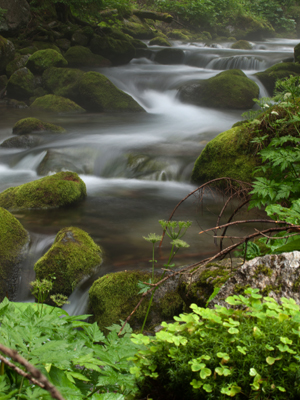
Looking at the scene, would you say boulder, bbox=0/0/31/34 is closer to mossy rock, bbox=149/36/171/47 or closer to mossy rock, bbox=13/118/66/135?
mossy rock, bbox=149/36/171/47

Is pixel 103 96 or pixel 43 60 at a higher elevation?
pixel 43 60

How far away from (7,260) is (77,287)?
1155 millimetres

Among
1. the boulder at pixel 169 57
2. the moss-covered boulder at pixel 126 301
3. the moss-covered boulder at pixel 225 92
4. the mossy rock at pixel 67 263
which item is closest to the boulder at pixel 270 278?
the moss-covered boulder at pixel 126 301

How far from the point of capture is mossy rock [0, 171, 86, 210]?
21.0 ft

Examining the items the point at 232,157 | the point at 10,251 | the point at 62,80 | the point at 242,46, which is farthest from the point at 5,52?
the point at 242,46

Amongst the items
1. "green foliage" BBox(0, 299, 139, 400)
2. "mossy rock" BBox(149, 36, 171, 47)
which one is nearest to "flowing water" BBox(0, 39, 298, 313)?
"green foliage" BBox(0, 299, 139, 400)

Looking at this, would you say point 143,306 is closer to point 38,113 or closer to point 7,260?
point 7,260

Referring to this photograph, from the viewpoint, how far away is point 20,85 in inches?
648

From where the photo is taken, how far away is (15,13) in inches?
721

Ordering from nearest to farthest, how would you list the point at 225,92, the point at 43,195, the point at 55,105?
the point at 43,195 < the point at 225,92 < the point at 55,105

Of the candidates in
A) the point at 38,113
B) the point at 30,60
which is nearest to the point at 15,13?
the point at 30,60

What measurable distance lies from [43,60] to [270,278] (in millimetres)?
18459

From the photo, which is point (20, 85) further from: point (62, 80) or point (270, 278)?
point (270, 278)

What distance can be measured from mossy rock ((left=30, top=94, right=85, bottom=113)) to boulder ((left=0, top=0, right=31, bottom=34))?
5781 millimetres
